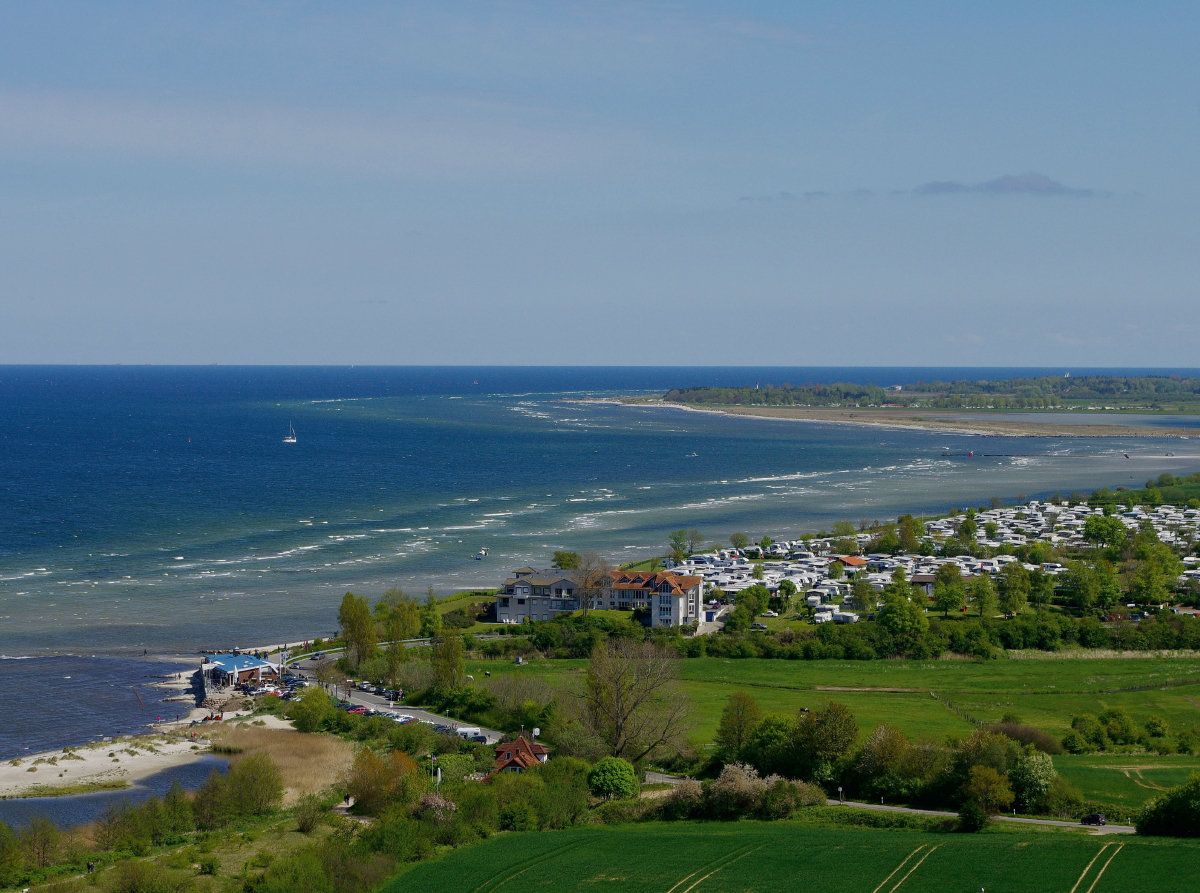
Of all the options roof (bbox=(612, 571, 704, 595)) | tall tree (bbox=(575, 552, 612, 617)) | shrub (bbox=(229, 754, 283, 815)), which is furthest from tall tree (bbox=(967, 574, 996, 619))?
shrub (bbox=(229, 754, 283, 815))

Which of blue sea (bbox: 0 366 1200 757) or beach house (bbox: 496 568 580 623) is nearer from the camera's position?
blue sea (bbox: 0 366 1200 757)

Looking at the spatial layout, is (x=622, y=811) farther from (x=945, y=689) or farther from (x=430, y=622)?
(x=430, y=622)

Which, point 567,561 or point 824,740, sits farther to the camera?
point 567,561

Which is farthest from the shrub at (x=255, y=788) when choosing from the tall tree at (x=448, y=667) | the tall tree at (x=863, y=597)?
the tall tree at (x=863, y=597)

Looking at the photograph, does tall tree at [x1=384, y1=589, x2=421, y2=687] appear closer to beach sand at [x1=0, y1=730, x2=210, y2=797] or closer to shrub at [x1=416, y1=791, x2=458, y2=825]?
beach sand at [x1=0, y1=730, x2=210, y2=797]

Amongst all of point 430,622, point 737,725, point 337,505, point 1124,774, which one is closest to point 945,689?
point 1124,774

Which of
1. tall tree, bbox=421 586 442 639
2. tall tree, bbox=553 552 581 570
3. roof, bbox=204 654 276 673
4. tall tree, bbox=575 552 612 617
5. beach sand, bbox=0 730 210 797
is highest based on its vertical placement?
tall tree, bbox=553 552 581 570

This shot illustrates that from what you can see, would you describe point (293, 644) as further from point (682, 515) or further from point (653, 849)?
point (682, 515)
